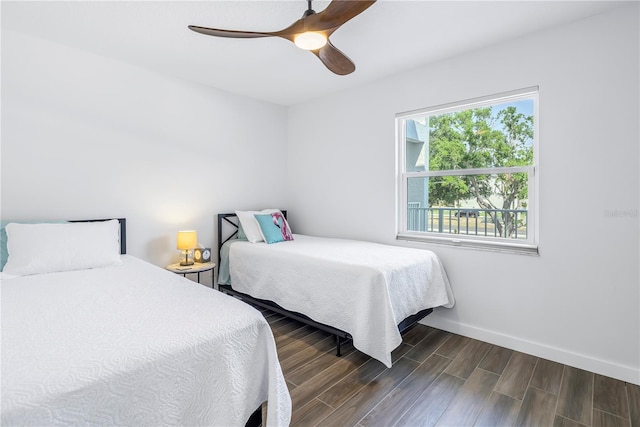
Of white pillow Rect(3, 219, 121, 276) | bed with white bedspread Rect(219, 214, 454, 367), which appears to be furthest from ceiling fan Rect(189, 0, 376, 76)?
white pillow Rect(3, 219, 121, 276)

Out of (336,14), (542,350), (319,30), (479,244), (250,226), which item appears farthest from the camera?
(250,226)

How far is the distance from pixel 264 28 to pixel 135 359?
7.46ft

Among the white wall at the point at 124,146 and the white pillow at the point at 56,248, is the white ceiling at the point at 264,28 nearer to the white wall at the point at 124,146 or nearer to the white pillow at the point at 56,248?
the white wall at the point at 124,146

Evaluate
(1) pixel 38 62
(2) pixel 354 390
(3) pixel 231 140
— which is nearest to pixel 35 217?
(1) pixel 38 62

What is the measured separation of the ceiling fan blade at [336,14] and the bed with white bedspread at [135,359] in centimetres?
153

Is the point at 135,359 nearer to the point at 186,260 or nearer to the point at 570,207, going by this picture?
the point at 186,260

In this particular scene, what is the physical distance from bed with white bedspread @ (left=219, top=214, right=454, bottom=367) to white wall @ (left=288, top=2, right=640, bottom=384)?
0.42 meters

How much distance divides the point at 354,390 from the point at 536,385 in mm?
1192

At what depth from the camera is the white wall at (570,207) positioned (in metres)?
2.11

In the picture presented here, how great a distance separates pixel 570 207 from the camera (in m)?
2.31

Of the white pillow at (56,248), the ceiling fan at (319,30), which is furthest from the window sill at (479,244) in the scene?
the white pillow at (56,248)

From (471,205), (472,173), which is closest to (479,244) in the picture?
(471,205)

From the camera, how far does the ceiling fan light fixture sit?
1889mm

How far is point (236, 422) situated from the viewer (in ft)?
3.92
